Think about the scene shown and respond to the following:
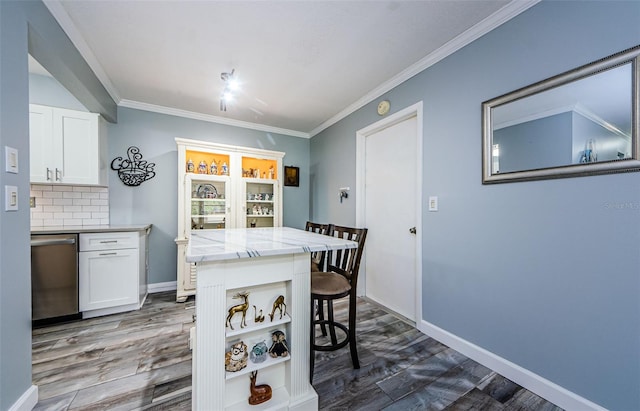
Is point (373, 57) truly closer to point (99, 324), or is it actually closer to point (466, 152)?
point (466, 152)

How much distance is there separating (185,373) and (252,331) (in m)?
0.86

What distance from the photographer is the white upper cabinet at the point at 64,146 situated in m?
2.33

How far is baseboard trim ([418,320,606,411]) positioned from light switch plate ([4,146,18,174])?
9.83 feet

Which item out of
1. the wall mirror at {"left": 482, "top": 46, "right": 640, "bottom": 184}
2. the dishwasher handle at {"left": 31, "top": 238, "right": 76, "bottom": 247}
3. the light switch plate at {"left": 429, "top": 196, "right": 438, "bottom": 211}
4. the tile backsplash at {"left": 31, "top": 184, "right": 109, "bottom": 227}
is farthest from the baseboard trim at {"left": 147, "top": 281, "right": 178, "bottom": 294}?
the wall mirror at {"left": 482, "top": 46, "right": 640, "bottom": 184}

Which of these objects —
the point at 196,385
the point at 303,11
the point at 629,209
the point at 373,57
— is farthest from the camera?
the point at 373,57

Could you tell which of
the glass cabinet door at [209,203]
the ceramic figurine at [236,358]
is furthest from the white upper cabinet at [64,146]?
the ceramic figurine at [236,358]

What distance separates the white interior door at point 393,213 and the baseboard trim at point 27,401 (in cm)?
268

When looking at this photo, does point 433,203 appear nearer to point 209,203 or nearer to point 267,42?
point 267,42

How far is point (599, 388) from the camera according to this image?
1.25 meters

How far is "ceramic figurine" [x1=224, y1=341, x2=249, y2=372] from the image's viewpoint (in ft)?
3.72

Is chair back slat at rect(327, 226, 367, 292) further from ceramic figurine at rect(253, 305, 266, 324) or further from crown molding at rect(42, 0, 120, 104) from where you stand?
crown molding at rect(42, 0, 120, 104)

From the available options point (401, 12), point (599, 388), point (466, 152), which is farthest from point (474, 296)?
point (401, 12)

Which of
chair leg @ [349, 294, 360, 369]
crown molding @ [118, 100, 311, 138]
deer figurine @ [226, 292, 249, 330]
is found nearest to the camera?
deer figurine @ [226, 292, 249, 330]

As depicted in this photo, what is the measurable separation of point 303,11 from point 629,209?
217cm
